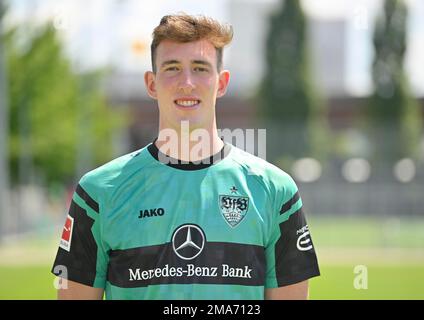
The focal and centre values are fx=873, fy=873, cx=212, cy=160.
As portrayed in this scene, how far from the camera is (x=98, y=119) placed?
39.4m

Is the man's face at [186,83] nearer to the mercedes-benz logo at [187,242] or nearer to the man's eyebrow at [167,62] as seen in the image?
the man's eyebrow at [167,62]

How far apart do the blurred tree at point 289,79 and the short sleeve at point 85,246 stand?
152 ft

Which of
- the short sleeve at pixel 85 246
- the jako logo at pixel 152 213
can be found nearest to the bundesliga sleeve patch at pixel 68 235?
the short sleeve at pixel 85 246

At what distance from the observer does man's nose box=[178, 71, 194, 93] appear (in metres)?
3.06

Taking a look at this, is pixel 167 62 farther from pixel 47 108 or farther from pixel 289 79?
pixel 289 79

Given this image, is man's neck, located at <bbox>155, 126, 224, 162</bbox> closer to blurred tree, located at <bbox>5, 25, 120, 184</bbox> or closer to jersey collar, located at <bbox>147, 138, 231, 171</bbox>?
jersey collar, located at <bbox>147, 138, 231, 171</bbox>

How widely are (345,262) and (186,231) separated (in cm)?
1874

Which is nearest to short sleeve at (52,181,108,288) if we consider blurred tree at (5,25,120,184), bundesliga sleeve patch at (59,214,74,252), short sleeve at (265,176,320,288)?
bundesliga sleeve patch at (59,214,74,252)

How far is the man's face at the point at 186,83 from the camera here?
3.08 m

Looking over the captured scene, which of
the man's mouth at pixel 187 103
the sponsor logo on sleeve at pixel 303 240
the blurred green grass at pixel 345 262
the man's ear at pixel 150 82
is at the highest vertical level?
the blurred green grass at pixel 345 262

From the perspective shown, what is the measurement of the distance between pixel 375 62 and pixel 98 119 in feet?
57.4

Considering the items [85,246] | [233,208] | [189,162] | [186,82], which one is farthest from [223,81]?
[85,246]

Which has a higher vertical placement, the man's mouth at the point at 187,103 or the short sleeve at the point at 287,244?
the man's mouth at the point at 187,103
